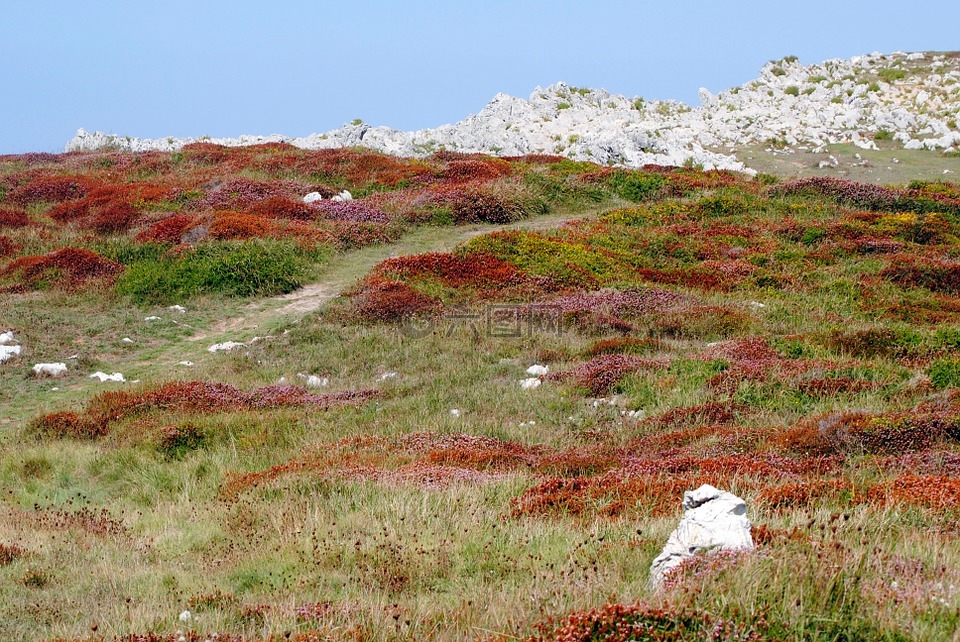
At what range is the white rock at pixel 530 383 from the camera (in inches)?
492

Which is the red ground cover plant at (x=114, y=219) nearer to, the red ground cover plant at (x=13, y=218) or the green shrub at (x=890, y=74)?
the red ground cover plant at (x=13, y=218)

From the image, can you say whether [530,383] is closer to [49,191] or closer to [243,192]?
[243,192]

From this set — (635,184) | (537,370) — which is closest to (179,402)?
(537,370)

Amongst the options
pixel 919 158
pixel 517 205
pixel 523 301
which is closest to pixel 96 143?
pixel 517 205

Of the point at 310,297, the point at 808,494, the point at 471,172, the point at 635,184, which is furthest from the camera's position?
the point at 471,172

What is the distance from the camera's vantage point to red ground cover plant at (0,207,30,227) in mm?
26312

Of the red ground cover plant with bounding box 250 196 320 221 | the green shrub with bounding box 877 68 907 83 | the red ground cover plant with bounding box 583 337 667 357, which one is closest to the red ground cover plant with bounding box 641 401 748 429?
the red ground cover plant with bounding box 583 337 667 357

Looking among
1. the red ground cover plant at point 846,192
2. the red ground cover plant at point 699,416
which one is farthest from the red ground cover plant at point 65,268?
the red ground cover plant at point 846,192

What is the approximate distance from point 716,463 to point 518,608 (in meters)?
4.11

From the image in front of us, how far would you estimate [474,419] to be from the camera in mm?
11148

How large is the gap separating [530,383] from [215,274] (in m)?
10.2

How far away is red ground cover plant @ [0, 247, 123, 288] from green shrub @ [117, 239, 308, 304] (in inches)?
25.9

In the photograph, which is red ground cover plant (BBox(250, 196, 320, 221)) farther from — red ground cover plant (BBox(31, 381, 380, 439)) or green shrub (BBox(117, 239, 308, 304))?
red ground cover plant (BBox(31, 381, 380, 439))

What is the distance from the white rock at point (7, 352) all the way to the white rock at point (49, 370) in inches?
27.5
